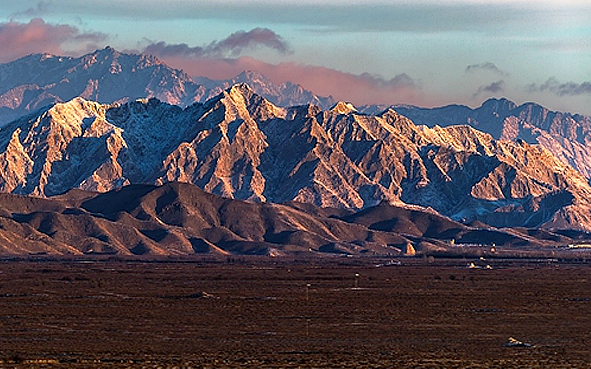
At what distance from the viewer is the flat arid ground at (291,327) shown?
295 ft

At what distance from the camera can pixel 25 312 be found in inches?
5295

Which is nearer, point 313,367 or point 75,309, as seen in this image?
point 313,367

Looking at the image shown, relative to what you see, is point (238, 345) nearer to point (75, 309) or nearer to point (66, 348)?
point (66, 348)

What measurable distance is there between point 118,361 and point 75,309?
5466 centimetres

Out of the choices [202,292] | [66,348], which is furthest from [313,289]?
[66,348]

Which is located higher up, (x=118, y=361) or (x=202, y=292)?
(x=118, y=361)

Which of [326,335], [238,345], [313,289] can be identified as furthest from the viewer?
[313,289]

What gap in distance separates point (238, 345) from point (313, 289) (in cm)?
8683

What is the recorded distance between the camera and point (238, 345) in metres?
101

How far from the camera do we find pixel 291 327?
118062 mm

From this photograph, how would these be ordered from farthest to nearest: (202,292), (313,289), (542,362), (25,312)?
(313,289) < (202,292) < (25,312) < (542,362)

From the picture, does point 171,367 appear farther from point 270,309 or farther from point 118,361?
point 270,309

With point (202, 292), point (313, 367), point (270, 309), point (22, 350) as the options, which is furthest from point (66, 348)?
point (202, 292)

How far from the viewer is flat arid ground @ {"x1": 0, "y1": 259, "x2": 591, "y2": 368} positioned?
89.9m
